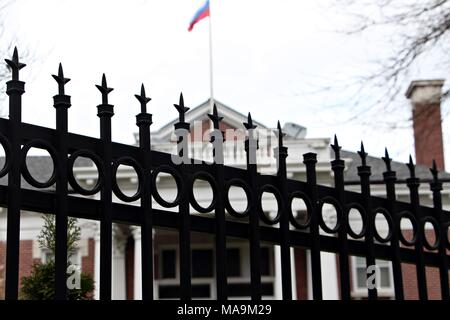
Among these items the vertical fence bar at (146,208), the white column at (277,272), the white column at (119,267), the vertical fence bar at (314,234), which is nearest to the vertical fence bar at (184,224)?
the vertical fence bar at (146,208)

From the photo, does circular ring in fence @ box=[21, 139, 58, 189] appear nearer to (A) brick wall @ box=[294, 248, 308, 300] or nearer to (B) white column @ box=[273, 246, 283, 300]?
(B) white column @ box=[273, 246, 283, 300]

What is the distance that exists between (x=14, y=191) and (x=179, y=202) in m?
0.69

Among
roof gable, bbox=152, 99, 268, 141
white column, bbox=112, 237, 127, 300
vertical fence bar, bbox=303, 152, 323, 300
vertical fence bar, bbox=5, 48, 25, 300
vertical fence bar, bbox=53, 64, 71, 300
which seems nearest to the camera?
vertical fence bar, bbox=5, 48, 25, 300

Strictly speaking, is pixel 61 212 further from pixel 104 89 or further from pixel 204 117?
pixel 204 117

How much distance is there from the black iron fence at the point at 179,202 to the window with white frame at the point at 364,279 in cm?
1788

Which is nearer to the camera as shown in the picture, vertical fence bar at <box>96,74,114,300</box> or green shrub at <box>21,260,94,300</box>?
vertical fence bar at <box>96,74,114,300</box>

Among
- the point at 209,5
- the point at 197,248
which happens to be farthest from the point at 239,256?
the point at 209,5

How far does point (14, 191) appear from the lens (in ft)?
8.46

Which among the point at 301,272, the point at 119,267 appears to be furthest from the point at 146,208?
the point at 301,272

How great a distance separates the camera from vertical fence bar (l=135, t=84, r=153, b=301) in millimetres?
2891

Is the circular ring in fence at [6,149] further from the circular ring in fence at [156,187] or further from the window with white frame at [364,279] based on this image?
the window with white frame at [364,279]

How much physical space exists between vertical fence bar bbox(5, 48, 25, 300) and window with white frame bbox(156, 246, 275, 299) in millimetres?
19731

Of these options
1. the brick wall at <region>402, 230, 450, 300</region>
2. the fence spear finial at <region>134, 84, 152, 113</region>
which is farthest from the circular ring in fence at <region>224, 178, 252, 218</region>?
the brick wall at <region>402, 230, 450, 300</region>
